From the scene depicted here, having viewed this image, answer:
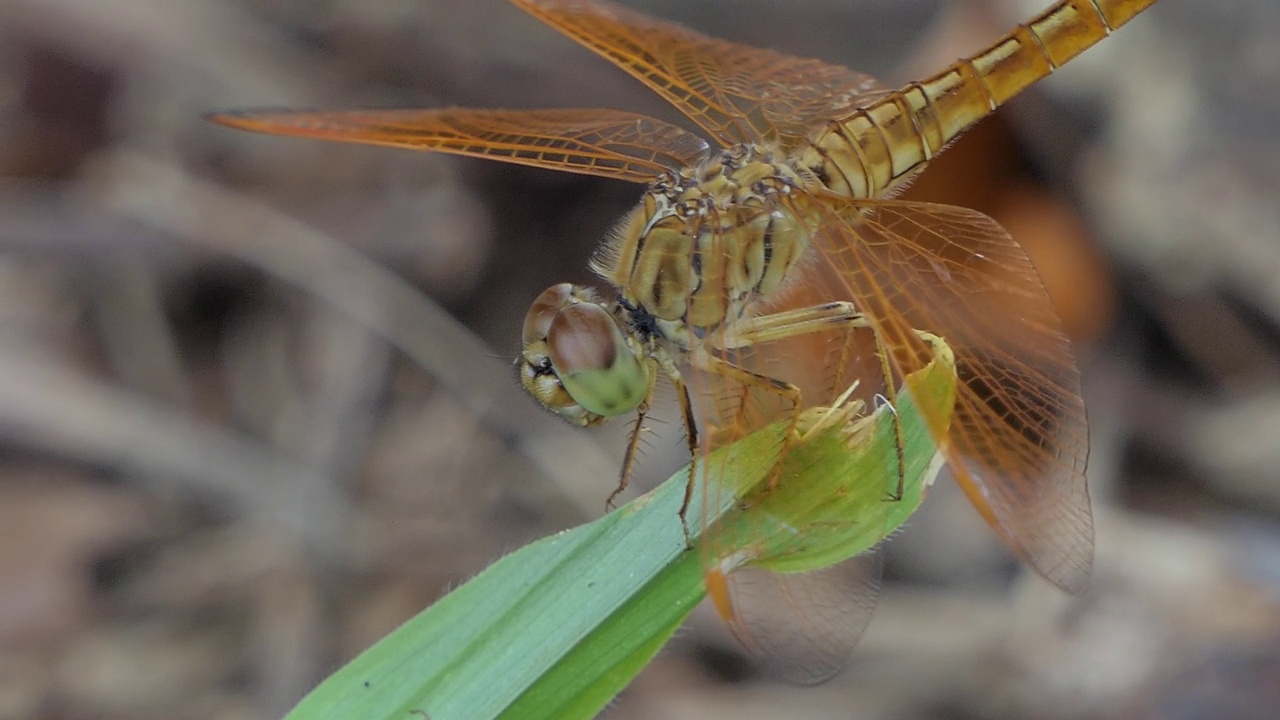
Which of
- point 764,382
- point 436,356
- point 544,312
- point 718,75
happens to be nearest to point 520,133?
point 544,312

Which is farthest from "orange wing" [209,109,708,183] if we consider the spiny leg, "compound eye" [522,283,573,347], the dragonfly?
the spiny leg

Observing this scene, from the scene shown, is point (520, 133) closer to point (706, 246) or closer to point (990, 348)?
point (706, 246)

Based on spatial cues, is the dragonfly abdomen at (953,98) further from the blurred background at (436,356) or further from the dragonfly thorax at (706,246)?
the blurred background at (436,356)

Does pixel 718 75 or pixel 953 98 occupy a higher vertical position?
pixel 718 75

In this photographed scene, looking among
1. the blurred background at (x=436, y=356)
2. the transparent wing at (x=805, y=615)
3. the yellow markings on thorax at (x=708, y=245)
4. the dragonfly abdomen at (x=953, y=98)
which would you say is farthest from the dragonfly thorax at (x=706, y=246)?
the blurred background at (x=436, y=356)

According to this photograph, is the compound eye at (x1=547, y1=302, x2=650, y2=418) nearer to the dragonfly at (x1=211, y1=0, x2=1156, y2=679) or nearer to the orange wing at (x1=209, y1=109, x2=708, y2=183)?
the dragonfly at (x1=211, y1=0, x2=1156, y2=679)

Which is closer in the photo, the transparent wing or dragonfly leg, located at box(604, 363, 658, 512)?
the transparent wing
